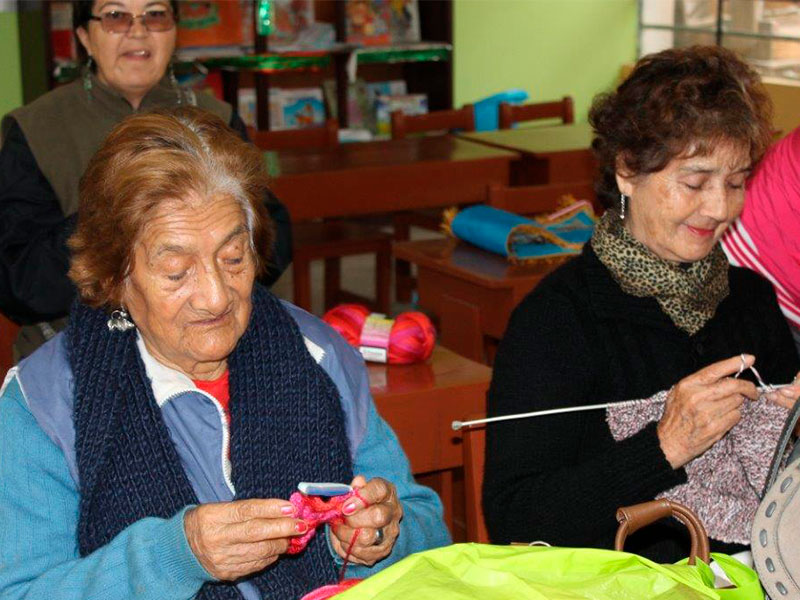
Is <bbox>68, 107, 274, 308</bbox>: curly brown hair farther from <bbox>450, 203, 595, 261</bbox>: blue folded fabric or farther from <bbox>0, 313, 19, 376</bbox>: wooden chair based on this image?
<bbox>450, 203, 595, 261</bbox>: blue folded fabric

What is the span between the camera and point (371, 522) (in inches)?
65.7

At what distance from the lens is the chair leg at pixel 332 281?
5.80m

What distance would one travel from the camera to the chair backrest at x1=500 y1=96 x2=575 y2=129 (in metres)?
6.03

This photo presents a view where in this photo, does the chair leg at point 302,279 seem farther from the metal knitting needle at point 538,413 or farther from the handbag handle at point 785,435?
the handbag handle at point 785,435

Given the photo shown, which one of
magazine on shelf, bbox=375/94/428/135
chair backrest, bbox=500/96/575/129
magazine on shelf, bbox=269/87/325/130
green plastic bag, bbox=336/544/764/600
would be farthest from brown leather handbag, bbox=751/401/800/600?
magazine on shelf, bbox=375/94/428/135

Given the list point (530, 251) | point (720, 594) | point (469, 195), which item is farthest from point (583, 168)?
point (720, 594)

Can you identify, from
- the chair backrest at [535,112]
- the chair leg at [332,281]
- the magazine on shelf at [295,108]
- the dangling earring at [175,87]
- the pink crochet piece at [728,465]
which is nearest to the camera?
the pink crochet piece at [728,465]

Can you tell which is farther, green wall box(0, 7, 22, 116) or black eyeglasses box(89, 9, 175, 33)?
green wall box(0, 7, 22, 116)

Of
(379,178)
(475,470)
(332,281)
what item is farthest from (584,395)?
(332,281)

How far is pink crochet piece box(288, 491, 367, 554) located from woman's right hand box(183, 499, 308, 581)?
0.08ft

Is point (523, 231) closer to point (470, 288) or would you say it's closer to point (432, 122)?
point (470, 288)

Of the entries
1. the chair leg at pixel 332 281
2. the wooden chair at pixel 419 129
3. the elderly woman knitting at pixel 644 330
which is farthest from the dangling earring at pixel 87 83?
the chair leg at pixel 332 281

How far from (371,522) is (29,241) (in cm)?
116

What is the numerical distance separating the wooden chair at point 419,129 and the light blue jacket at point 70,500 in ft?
12.4
